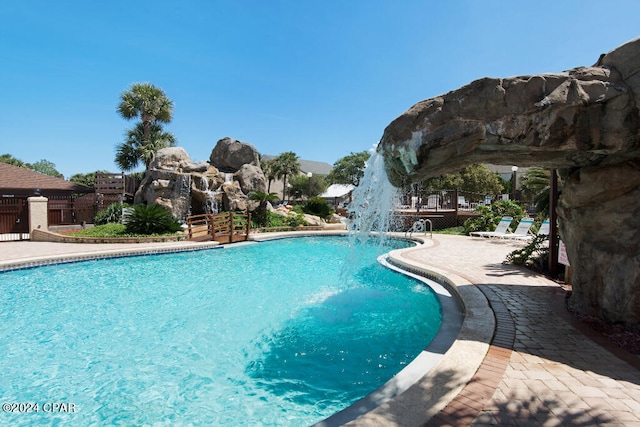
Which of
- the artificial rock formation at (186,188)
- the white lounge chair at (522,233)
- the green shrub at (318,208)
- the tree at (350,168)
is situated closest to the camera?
the white lounge chair at (522,233)

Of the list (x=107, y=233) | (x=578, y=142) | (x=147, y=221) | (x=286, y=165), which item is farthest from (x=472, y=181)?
(x=578, y=142)

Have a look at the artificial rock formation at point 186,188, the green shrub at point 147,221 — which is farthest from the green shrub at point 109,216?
the green shrub at point 147,221

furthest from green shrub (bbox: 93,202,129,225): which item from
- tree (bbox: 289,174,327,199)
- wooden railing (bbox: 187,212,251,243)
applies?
tree (bbox: 289,174,327,199)

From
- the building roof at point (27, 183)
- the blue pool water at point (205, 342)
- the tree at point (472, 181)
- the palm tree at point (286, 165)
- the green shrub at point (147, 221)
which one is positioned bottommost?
the blue pool water at point (205, 342)

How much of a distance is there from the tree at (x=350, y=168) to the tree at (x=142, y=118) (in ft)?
96.6

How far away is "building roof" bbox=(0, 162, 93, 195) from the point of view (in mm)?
23984

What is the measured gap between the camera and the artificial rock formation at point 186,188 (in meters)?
21.6

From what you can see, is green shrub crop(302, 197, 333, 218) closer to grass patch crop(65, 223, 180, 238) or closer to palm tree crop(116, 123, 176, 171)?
grass patch crop(65, 223, 180, 238)

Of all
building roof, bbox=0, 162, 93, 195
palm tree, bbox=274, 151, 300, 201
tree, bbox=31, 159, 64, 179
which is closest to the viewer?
building roof, bbox=0, 162, 93, 195

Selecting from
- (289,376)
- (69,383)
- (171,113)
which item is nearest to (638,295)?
(289,376)

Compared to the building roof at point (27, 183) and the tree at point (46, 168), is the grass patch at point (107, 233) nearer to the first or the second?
the building roof at point (27, 183)

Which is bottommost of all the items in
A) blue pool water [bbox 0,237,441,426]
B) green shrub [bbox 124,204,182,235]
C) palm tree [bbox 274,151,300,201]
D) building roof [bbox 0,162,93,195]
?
blue pool water [bbox 0,237,441,426]

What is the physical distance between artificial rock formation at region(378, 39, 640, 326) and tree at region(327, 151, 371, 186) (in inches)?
1925

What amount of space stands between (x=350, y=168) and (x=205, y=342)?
50.6 metres
